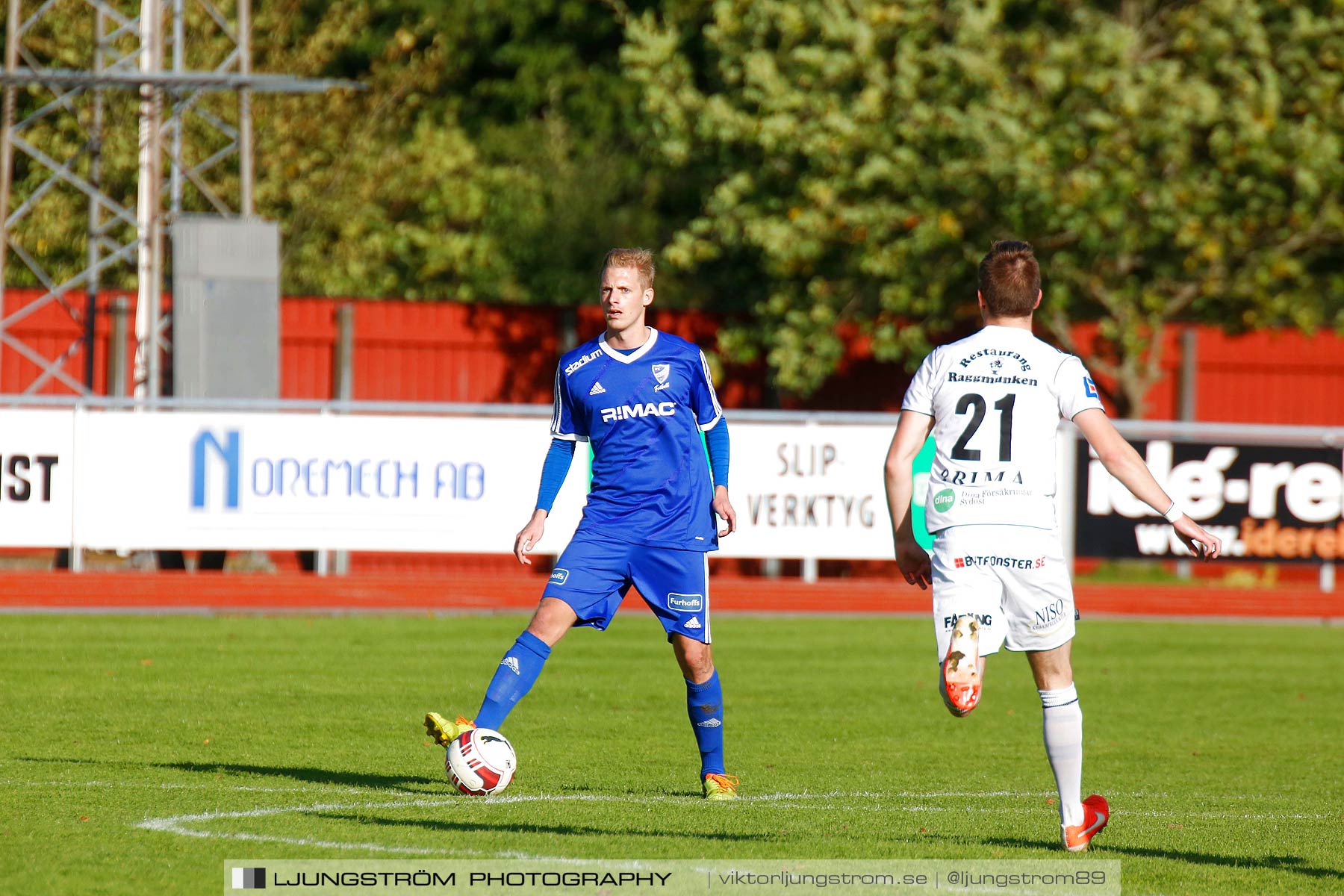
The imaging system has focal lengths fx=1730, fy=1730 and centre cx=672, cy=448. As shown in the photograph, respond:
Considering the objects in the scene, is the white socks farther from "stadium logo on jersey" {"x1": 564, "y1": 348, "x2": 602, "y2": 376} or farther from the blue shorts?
"stadium logo on jersey" {"x1": 564, "y1": 348, "x2": 602, "y2": 376}

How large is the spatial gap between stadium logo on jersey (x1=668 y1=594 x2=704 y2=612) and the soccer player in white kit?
1.21m

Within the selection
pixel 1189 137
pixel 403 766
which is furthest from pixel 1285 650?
pixel 403 766

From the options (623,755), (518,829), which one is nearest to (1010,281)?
(518,829)

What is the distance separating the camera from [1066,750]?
18.8 ft

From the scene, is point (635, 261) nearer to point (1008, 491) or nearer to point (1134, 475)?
point (1008, 491)

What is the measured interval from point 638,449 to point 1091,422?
6.10 feet

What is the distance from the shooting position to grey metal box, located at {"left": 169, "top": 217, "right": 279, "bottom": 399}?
1927 cm

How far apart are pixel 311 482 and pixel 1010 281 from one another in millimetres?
11657

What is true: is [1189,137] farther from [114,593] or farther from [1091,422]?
[1091,422]

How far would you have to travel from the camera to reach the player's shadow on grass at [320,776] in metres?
7.03

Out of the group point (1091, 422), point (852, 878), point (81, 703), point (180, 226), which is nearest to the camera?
point (852, 878)

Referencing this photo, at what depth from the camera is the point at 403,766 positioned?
7637 millimetres

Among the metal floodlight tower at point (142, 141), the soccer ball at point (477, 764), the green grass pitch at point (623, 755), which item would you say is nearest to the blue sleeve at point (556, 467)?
the soccer ball at point (477, 764)

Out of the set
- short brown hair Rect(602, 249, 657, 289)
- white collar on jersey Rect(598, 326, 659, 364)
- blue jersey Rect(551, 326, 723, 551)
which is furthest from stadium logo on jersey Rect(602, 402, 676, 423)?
short brown hair Rect(602, 249, 657, 289)
